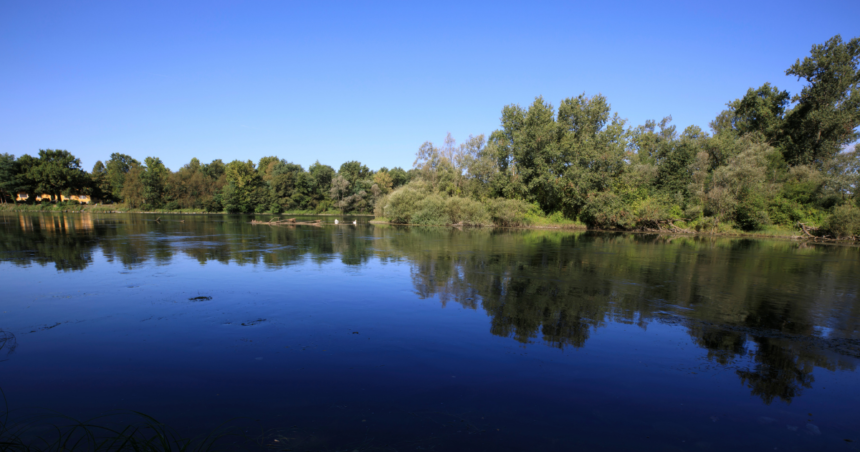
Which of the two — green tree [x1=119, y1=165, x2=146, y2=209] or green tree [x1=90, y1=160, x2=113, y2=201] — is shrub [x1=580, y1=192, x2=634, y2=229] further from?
green tree [x1=90, y1=160, x2=113, y2=201]

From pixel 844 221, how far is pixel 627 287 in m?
35.1

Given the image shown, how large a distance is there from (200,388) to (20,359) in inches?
142

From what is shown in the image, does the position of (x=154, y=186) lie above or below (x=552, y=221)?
above

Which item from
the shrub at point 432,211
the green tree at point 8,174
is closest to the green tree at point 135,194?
the green tree at point 8,174

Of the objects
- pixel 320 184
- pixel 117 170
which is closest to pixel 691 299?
pixel 320 184

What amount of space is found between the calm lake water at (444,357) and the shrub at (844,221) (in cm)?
2708

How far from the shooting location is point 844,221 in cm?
3294

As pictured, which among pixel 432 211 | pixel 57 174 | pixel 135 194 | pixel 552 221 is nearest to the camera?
pixel 432 211

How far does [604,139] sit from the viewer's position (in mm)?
45406

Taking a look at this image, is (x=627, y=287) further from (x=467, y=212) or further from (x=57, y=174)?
(x=57, y=174)

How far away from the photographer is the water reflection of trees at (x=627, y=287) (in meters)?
7.63

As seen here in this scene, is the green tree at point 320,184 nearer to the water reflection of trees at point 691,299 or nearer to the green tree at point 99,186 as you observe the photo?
the green tree at point 99,186

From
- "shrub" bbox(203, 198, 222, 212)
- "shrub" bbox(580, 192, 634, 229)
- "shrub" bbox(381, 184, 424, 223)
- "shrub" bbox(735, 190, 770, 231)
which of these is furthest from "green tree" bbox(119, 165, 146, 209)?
"shrub" bbox(735, 190, 770, 231)

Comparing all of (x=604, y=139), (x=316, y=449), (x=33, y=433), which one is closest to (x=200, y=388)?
(x=33, y=433)
